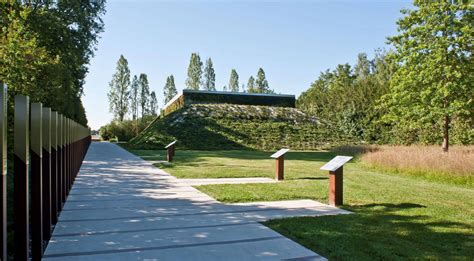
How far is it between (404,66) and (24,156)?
1527cm

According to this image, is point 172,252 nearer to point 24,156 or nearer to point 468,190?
point 24,156

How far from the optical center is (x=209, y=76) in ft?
246

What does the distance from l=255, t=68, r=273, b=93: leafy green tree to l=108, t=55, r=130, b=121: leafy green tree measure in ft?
98.6

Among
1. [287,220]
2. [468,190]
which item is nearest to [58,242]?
[287,220]

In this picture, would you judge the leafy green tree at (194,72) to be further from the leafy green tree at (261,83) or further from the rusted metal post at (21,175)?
the rusted metal post at (21,175)

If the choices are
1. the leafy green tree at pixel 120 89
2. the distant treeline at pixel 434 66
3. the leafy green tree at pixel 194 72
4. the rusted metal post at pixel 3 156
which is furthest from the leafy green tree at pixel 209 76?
the rusted metal post at pixel 3 156

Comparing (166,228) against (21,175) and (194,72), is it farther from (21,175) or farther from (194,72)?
(194,72)

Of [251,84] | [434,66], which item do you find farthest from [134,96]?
[434,66]

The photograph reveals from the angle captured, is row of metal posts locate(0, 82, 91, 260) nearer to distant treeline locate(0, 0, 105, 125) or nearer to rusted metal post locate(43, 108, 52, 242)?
rusted metal post locate(43, 108, 52, 242)

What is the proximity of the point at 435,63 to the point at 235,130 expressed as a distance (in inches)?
728

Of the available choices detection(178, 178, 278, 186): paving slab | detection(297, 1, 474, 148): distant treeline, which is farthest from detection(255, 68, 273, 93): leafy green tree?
detection(178, 178, 278, 186): paving slab

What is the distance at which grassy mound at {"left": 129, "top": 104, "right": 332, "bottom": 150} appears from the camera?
27.4 metres

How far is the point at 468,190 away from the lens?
27.3 feet

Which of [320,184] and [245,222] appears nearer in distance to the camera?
[245,222]
